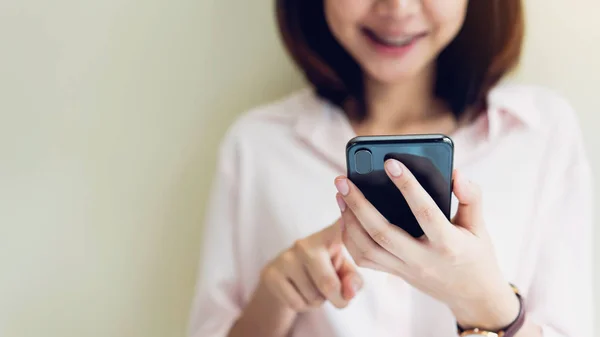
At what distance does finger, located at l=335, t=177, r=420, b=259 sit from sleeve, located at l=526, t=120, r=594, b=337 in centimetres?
28

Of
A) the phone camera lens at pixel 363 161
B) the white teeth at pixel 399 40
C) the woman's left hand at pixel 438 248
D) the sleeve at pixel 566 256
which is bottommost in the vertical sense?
the sleeve at pixel 566 256

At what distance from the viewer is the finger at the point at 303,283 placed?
26.7 inches

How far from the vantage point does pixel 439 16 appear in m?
0.68

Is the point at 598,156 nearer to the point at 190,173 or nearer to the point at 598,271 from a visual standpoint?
the point at 598,271

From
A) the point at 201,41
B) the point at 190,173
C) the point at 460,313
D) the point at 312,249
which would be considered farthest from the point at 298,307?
the point at 201,41

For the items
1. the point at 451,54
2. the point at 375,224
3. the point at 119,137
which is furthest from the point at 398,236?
the point at 119,137

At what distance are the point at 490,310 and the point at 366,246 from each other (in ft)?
0.55

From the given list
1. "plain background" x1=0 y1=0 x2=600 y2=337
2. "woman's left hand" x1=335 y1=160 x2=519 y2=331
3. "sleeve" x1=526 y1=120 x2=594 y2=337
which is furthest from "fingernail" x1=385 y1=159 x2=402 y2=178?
"plain background" x1=0 y1=0 x2=600 y2=337

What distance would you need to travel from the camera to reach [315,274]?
0.66 meters

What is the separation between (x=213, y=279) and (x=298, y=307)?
154 millimetres

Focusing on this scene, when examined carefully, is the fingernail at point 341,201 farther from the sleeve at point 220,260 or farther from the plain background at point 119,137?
the plain background at point 119,137

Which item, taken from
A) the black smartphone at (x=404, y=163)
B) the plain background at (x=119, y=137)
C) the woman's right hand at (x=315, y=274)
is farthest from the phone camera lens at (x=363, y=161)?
the plain background at (x=119, y=137)

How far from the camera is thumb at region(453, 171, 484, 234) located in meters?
0.52

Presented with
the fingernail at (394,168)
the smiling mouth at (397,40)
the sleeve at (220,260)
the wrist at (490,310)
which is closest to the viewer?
the fingernail at (394,168)
